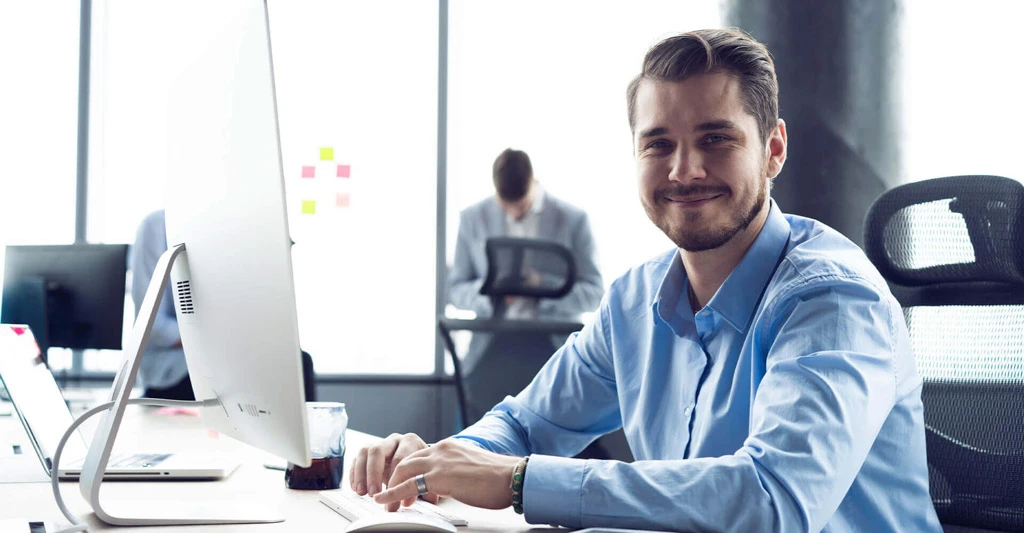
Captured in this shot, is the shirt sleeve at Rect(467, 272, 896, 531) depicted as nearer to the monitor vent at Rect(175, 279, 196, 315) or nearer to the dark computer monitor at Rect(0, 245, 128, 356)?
the monitor vent at Rect(175, 279, 196, 315)

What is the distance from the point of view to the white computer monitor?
857 mm

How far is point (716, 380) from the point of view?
3.95ft

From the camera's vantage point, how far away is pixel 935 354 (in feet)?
4.58

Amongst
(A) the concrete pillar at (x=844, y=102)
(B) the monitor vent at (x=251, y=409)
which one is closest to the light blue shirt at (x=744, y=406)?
(B) the monitor vent at (x=251, y=409)

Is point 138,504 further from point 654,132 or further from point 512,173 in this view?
point 512,173

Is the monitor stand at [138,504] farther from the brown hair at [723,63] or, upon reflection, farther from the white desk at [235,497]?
the brown hair at [723,63]

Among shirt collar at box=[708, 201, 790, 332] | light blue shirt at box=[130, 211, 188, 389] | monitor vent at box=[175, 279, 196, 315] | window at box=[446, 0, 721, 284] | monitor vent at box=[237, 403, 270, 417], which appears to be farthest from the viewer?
window at box=[446, 0, 721, 284]

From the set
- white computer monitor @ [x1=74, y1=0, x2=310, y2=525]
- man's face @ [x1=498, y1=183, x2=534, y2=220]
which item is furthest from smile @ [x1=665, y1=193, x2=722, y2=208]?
man's face @ [x1=498, y1=183, x2=534, y2=220]

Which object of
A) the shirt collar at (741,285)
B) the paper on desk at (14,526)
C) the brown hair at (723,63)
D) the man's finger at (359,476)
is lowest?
the man's finger at (359,476)

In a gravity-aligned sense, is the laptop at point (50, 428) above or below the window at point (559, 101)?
below

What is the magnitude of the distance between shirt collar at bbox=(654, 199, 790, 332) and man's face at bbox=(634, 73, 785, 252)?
0.04m

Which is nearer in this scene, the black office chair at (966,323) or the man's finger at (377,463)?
the man's finger at (377,463)

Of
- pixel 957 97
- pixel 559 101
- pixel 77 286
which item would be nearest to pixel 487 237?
pixel 559 101

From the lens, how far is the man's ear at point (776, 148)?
54.0 inches
